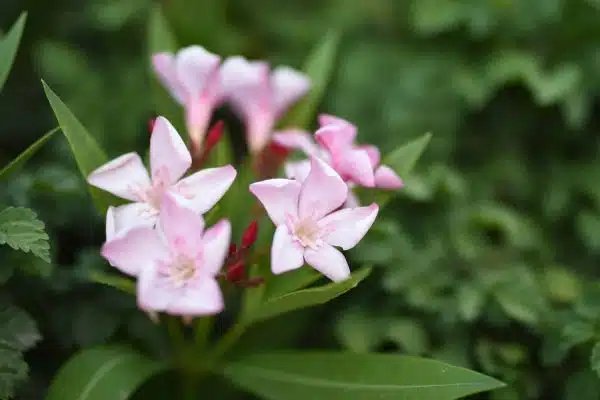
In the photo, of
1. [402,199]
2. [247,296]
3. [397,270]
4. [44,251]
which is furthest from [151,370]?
[402,199]

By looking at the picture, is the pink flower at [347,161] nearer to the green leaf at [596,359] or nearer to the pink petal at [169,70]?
the pink petal at [169,70]

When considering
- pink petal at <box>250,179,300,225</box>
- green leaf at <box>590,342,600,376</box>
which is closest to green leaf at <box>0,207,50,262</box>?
pink petal at <box>250,179,300,225</box>

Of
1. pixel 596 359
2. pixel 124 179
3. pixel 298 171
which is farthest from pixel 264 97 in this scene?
pixel 596 359

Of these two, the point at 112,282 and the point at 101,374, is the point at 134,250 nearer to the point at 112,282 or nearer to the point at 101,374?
the point at 112,282

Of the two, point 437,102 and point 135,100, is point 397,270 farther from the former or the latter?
point 135,100

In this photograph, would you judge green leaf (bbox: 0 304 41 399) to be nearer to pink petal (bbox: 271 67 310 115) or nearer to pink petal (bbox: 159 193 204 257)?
pink petal (bbox: 159 193 204 257)

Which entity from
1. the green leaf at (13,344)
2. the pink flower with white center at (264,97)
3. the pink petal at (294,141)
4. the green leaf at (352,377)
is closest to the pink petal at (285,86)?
the pink flower with white center at (264,97)
